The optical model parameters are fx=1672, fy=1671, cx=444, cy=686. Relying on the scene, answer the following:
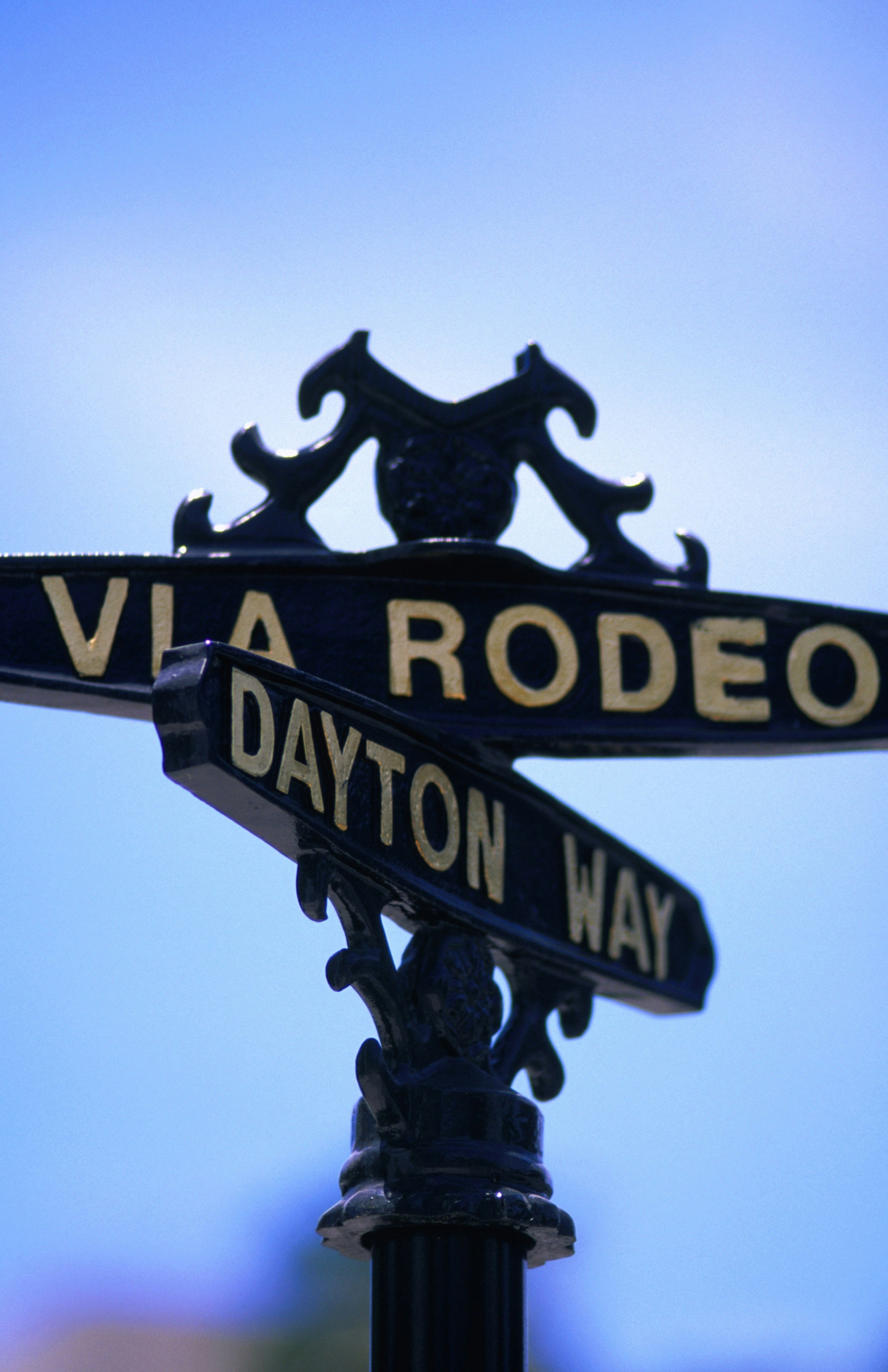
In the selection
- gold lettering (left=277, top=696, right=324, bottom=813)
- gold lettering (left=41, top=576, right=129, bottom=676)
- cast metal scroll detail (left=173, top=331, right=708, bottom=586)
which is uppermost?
cast metal scroll detail (left=173, top=331, right=708, bottom=586)

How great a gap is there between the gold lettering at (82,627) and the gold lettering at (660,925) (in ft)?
4.87

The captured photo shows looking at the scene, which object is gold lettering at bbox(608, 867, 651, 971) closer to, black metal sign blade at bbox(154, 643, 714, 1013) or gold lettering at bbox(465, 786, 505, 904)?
black metal sign blade at bbox(154, 643, 714, 1013)

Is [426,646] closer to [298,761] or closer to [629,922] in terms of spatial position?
[298,761]

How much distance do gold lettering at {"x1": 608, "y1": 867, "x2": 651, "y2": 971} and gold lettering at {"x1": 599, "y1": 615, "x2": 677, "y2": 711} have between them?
574 mm

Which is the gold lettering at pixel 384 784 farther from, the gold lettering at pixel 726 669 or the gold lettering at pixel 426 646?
the gold lettering at pixel 726 669

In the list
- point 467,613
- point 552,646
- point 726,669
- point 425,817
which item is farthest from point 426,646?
point 726,669

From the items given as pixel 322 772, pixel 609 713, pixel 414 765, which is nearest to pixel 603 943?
pixel 609 713

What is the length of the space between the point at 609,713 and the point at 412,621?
0.44 metres

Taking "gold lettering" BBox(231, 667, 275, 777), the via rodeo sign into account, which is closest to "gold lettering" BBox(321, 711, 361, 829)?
"gold lettering" BBox(231, 667, 275, 777)

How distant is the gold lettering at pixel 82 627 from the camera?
3.05 metres

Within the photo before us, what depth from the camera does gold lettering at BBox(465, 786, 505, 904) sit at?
319cm

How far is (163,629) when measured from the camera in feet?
10.2

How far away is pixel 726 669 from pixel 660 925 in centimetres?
80

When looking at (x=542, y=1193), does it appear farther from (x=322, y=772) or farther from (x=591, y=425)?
(x=591, y=425)
